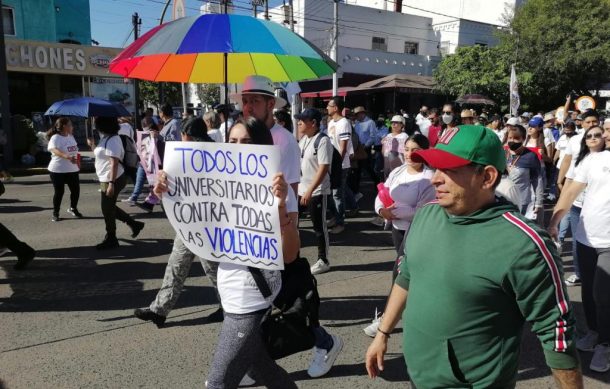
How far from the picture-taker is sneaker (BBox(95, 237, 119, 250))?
646 centimetres

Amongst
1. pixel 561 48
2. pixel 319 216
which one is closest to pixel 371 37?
pixel 561 48

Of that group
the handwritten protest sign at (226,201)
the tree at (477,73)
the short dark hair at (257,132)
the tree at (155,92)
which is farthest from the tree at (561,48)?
the handwritten protest sign at (226,201)

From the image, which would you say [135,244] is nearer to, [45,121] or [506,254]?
[506,254]

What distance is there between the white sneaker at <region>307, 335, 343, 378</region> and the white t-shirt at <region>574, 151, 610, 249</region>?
1.96 metres

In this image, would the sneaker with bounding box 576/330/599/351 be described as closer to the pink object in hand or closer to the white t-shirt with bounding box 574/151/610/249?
the white t-shirt with bounding box 574/151/610/249

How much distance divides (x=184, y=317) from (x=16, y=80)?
2334 cm

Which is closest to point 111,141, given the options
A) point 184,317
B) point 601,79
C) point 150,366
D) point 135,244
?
point 135,244

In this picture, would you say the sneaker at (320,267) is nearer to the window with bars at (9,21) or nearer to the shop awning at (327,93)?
the shop awning at (327,93)

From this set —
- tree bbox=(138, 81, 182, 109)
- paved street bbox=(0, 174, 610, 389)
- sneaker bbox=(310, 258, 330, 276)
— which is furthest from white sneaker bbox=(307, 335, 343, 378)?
tree bbox=(138, 81, 182, 109)

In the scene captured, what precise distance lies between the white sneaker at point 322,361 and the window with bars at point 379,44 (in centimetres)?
3423

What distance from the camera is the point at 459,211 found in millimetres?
1874

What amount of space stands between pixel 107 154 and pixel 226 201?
4.43m

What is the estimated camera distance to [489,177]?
1.85 meters

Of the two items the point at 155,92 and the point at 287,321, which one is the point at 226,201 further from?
the point at 155,92
